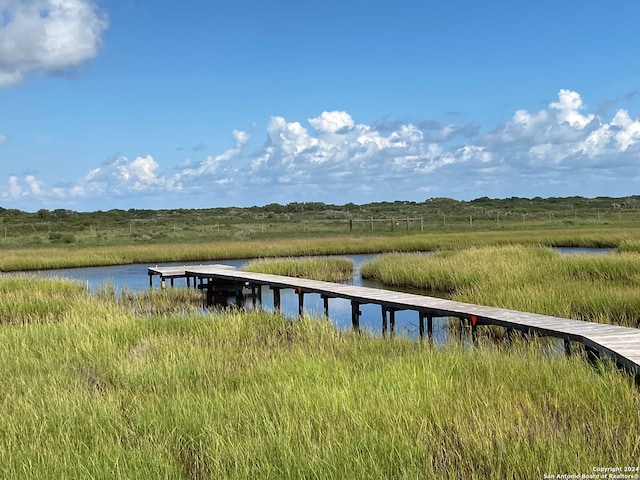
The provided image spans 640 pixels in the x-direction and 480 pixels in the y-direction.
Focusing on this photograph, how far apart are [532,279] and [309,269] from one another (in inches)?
362

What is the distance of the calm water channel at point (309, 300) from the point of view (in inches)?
536

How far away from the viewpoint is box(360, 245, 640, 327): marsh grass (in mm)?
12805

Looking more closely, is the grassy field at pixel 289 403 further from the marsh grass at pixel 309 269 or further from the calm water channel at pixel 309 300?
the marsh grass at pixel 309 269

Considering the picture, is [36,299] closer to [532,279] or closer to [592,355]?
[532,279]

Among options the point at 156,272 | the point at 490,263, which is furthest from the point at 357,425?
the point at 156,272

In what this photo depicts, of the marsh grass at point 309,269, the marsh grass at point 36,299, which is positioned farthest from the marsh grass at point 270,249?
the marsh grass at point 36,299

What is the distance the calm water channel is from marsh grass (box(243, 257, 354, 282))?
1.65ft

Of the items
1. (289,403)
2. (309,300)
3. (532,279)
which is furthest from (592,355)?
(309,300)

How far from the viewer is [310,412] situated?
5828 millimetres

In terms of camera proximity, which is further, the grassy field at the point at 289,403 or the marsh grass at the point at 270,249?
the marsh grass at the point at 270,249

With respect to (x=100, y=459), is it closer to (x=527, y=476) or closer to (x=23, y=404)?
(x=23, y=404)

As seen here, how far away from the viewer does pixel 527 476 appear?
452 centimetres

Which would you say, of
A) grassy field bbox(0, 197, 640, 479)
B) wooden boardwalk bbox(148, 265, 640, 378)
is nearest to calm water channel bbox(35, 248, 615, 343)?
wooden boardwalk bbox(148, 265, 640, 378)

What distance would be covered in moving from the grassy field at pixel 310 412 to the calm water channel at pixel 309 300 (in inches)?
121
